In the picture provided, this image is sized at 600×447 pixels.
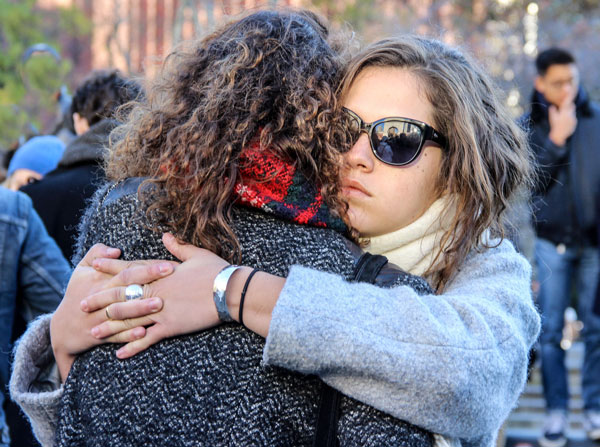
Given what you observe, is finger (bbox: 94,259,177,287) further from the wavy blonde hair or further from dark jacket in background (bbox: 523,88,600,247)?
dark jacket in background (bbox: 523,88,600,247)

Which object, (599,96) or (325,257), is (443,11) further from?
(325,257)

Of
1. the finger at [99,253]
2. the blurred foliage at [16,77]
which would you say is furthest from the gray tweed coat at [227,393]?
the blurred foliage at [16,77]

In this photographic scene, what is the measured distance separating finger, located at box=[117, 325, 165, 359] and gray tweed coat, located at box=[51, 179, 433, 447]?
0.02 metres

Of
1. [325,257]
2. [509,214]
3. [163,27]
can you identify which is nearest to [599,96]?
[509,214]

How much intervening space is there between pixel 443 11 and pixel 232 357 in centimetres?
1339

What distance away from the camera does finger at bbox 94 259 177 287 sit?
1646 millimetres

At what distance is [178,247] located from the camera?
5.49ft

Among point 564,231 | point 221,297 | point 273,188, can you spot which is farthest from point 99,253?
point 564,231

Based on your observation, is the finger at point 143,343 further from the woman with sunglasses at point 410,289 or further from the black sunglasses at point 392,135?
the black sunglasses at point 392,135

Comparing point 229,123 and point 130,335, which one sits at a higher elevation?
point 229,123

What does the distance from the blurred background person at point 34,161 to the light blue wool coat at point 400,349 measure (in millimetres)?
3690

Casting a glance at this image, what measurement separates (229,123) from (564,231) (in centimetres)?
456

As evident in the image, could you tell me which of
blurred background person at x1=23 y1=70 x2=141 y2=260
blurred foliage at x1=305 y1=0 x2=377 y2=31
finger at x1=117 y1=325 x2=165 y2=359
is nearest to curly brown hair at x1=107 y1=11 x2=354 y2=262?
finger at x1=117 y1=325 x2=165 y2=359

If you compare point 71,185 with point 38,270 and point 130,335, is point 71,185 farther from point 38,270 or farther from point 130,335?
point 130,335
